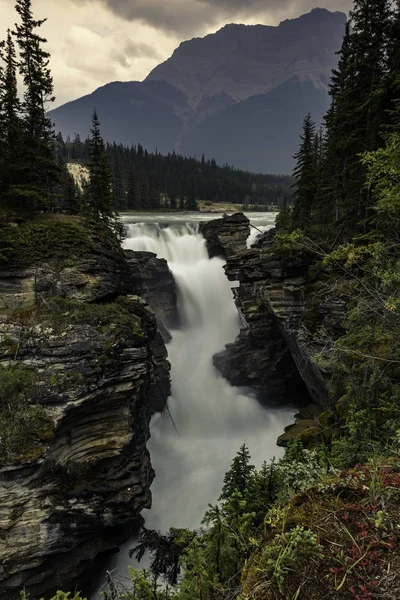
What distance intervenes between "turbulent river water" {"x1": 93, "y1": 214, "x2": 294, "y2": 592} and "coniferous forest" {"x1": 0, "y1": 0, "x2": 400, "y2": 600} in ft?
5.36

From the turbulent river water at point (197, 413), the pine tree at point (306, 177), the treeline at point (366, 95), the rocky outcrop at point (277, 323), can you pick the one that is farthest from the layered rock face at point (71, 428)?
the pine tree at point (306, 177)

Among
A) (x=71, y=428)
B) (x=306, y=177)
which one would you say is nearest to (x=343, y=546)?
(x=71, y=428)

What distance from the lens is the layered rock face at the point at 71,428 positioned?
10891 millimetres

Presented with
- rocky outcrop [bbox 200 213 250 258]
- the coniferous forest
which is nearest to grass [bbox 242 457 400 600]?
the coniferous forest

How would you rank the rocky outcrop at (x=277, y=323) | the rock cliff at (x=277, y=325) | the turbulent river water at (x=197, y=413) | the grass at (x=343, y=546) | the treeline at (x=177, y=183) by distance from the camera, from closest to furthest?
the grass at (x=343, y=546), the rocky outcrop at (x=277, y=323), the rock cliff at (x=277, y=325), the turbulent river water at (x=197, y=413), the treeline at (x=177, y=183)

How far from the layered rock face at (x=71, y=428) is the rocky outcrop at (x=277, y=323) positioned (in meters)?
8.40

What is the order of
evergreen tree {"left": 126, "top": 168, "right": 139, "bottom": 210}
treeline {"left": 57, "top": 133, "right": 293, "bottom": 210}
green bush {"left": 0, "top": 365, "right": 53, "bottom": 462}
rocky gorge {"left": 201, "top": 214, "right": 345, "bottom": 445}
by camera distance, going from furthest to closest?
treeline {"left": 57, "top": 133, "right": 293, "bottom": 210} → evergreen tree {"left": 126, "top": 168, "right": 139, "bottom": 210} → rocky gorge {"left": 201, "top": 214, "right": 345, "bottom": 445} → green bush {"left": 0, "top": 365, "right": 53, "bottom": 462}

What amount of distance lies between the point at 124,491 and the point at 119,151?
147504mm

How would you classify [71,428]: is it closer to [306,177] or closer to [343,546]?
[343,546]

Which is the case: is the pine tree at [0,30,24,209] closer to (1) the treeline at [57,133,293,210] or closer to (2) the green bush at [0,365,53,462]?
(2) the green bush at [0,365,53,462]

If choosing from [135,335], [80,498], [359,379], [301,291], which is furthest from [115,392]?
[301,291]

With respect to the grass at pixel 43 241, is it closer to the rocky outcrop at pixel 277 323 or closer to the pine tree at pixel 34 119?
the pine tree at pixel 34 119

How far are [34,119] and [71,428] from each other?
17.4 metres

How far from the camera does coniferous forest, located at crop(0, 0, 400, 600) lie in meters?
2.50
